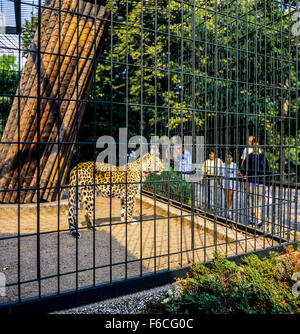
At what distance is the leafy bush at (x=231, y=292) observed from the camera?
Result: 2795mm

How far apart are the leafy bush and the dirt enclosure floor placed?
33 cm

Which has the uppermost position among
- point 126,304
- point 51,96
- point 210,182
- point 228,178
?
point 51,96

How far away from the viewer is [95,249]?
4.35 meters

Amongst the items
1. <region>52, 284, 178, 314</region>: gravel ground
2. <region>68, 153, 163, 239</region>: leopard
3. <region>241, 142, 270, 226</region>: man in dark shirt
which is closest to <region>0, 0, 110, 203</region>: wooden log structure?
<region>68, 153, 163, 239</region>: leopard

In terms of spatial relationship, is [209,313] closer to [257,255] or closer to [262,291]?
[262,291]

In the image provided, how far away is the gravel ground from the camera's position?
2.78 meters

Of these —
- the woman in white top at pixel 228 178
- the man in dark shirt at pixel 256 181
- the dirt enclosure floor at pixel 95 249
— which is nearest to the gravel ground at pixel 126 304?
the dirt enclosure floor at pixel 95 249

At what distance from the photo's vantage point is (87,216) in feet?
16.9

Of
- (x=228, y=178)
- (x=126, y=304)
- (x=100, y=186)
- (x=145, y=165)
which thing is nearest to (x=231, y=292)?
(x=126, y=304)

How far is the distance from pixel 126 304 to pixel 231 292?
3.67 feet

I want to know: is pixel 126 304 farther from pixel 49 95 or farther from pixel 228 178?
pixel 49 95

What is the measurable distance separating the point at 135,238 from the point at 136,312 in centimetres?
208

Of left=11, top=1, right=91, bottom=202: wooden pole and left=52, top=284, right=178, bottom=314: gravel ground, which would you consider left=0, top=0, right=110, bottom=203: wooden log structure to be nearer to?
left=11, top=1, right=91, bottom=202: wooden pole
